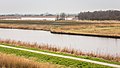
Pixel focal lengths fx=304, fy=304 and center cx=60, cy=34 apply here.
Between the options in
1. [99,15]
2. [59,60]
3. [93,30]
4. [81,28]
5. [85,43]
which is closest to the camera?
[59,60]

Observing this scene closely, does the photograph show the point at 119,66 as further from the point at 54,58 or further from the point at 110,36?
the point at 110,36

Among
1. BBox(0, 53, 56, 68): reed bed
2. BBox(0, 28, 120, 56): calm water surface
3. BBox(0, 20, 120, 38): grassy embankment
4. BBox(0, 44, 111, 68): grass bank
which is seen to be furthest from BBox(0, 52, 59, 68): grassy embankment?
BBox(0, 20, 120, 38): grassy embankment

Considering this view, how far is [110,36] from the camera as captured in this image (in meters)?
44.0

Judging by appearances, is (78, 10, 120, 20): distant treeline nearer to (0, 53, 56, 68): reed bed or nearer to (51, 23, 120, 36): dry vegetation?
(51, 23, 120, 36): dry vegetation

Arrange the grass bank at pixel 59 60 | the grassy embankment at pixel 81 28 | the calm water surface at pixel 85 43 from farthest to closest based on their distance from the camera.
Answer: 1. the grassy embankment at pixel 81 28
2. the calm water surface at pixel 85 43
3. the grass bank at pixel 59 60

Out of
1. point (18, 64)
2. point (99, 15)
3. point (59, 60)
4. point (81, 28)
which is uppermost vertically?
point (18, 64)

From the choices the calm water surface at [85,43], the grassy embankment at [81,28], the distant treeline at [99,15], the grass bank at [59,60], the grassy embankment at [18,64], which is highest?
the grassy embankment at [18,64]

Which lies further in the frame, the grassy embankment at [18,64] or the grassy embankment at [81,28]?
the grassy embankment at [81,28]

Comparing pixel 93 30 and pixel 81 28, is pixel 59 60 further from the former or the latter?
pixel 81 28

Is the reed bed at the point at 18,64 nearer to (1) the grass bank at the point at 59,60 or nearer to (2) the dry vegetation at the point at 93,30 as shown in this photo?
(1) the grass bank at the point at 59,60

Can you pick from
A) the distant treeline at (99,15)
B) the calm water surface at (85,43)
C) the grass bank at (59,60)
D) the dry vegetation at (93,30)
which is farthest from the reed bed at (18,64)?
the distant treeline at (99,15)

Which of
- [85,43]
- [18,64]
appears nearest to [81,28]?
[85,43]

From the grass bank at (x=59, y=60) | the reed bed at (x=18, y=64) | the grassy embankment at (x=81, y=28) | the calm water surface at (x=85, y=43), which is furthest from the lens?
the grassy embankment at (x=81, y=28)

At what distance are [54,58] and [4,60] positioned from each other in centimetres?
423
